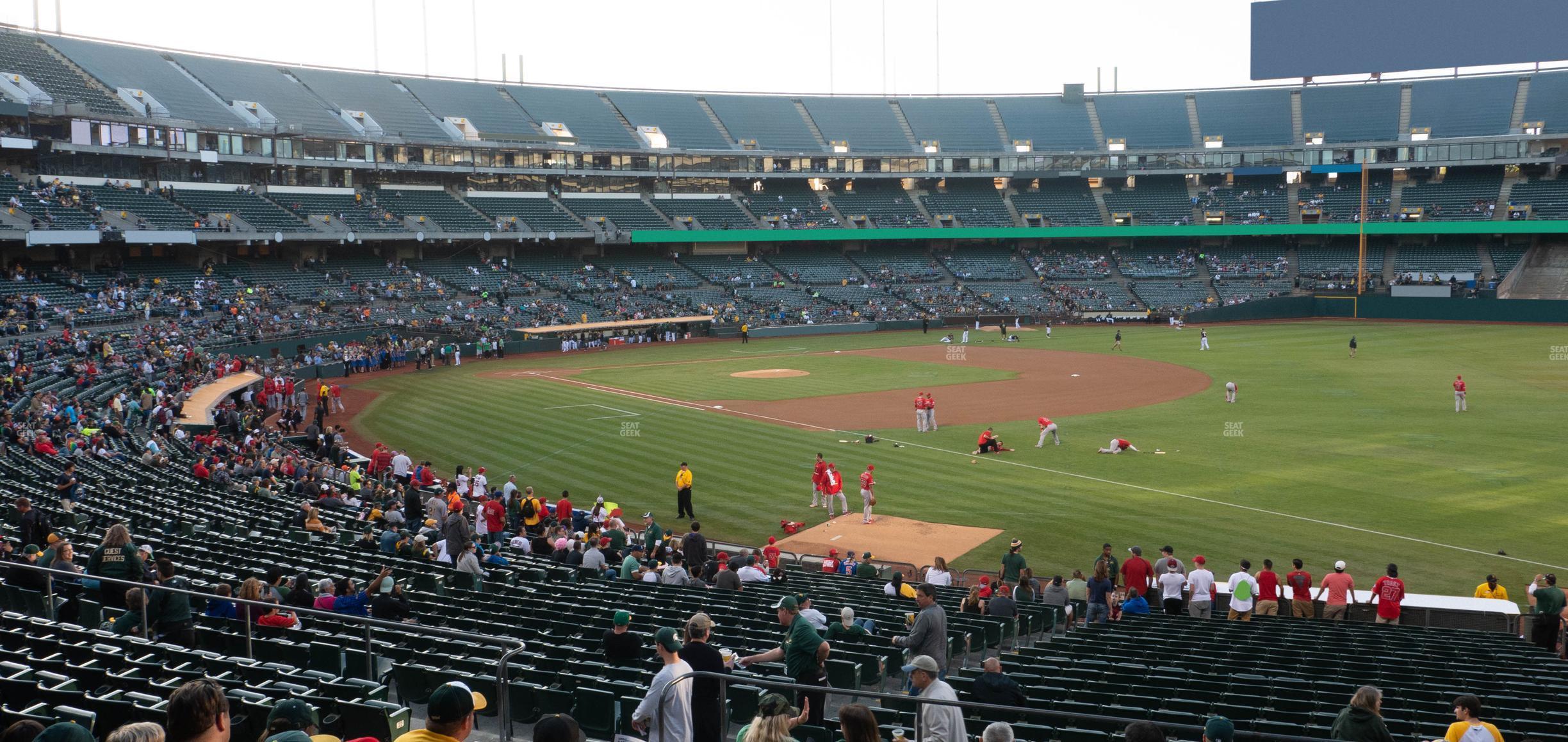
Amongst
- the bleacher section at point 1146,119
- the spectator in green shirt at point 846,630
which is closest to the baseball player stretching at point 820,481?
the spectator in green shirt at point 846,630

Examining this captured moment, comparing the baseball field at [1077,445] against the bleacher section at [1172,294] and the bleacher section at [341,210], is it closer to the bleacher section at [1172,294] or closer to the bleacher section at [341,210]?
the bleacher section at [341,210]

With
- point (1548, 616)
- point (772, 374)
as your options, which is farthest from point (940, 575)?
point (772, 374)

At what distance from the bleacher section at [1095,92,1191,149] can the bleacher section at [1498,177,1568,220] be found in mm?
25362

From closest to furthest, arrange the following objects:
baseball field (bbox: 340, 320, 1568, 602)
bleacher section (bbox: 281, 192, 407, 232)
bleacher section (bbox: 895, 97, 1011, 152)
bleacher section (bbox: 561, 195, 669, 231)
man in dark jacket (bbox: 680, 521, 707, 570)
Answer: man in dark jacket (bbox: 680, 521, 707, 570) → baseball field (bbox: 340, 320, 1568, 602) → bleacher section (bbox: 281, 192, 407, 232) → bleacher section (bbox: 561, 195, 669, 231) → bleacher section (bbox: 895, 97, 1011, 152)

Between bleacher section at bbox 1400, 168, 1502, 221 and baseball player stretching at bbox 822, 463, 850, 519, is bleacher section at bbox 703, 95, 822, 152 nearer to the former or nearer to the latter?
bleacher section at bbox 1400, 168, 1502, 221

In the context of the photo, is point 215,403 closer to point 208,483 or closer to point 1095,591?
point 208,483

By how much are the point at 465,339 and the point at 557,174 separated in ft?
86.3

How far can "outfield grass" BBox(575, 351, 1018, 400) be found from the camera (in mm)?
47562

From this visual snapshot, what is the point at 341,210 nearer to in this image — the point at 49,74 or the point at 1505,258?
the point at 49,74

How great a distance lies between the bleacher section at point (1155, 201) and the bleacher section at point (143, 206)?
2840 inches

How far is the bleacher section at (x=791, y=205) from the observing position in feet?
304

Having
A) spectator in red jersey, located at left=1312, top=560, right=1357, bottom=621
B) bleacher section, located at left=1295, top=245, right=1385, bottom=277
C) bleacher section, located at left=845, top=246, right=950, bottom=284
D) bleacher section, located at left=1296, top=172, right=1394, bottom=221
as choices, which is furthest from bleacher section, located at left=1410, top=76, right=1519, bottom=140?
spectator in red jersey, located at left=1312, top=560, right=1357, bottom=621

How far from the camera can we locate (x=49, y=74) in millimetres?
59906

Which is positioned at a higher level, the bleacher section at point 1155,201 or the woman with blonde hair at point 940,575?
the bleacher section at point 1155,201
